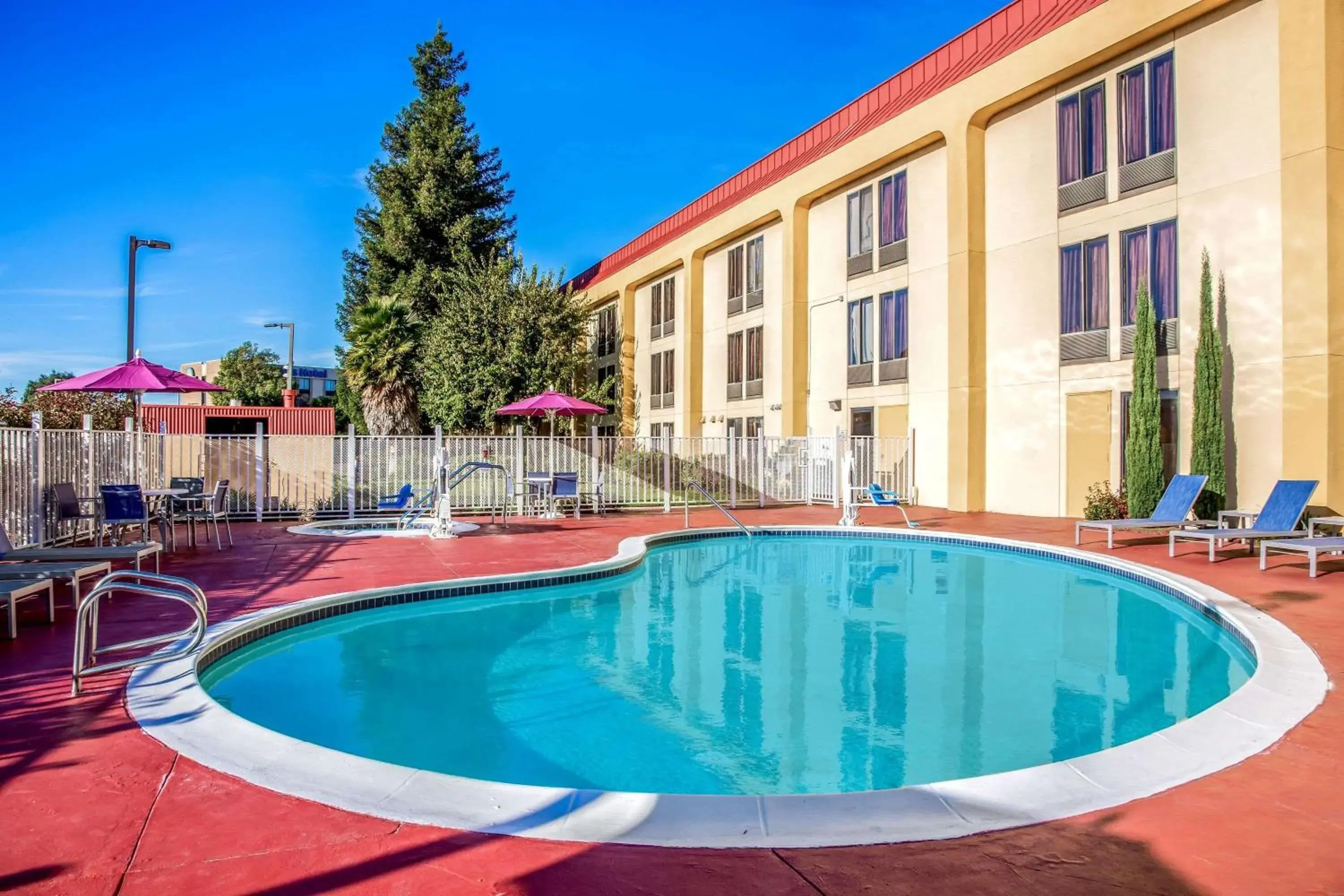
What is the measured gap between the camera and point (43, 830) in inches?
115

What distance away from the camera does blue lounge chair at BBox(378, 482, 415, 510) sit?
1416 cm

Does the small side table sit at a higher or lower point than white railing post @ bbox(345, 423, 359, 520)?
lower

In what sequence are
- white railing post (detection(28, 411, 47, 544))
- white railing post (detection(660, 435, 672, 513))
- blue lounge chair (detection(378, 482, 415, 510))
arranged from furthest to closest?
white railing post (detection(660, 435, 672, 513)), blue lounge chair (detection(378, 482, 415, 510)), white railing post (detection(28, 411, 47, 544))

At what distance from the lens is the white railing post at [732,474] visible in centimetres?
1827

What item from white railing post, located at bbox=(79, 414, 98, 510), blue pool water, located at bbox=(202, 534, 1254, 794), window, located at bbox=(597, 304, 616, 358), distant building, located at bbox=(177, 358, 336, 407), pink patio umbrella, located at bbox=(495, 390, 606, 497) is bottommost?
blue pool water, located at bbox=(202, 534, 1254, 794)

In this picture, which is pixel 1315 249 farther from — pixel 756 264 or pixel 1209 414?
pixel 756 264

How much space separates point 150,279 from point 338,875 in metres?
16.6

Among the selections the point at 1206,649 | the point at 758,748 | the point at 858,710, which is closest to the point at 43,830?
the point at 758,748

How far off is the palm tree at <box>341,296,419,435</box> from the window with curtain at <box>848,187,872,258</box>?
12591mm

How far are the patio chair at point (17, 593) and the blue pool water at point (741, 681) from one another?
1.38m

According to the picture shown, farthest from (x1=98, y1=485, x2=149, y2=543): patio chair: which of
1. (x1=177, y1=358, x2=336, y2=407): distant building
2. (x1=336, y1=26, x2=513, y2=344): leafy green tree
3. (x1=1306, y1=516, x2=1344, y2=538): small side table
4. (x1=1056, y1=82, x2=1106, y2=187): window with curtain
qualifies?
(x1=177, y1=358, x2=336, y2=407): distant building

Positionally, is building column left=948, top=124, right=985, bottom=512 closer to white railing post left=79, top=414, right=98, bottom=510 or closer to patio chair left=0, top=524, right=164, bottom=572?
patio chair left=0, top=524, right=164, bottom=572

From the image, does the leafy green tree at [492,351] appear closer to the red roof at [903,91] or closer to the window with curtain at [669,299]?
the window with curtain at [669,299]

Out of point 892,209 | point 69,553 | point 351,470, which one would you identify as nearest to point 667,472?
point 351,470
